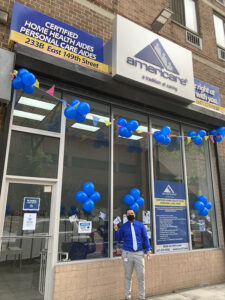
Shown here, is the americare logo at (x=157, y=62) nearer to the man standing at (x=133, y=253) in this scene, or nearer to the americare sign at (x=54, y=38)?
the americare sign at (x=54, y=38)

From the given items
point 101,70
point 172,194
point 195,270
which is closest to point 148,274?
point 195,270

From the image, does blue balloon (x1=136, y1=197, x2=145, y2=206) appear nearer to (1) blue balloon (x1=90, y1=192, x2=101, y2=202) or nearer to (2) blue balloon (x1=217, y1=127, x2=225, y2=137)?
(1) blue balloon (x1=90, y1=192, x2=101, y2=202)

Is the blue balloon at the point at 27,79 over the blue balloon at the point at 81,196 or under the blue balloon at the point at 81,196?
over

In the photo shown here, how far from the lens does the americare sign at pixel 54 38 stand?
5113 millimetres

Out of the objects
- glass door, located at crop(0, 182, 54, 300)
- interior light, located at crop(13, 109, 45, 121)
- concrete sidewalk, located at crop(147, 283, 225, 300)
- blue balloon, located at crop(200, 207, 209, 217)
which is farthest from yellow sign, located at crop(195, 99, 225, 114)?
glass door, located at crop(0, 182, 54, 300)

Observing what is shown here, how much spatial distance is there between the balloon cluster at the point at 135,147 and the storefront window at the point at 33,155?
204 centimetres

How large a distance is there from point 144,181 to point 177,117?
240 cm

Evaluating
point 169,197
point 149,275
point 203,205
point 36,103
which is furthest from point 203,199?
point 36,103

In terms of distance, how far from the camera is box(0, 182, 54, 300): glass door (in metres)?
4.44

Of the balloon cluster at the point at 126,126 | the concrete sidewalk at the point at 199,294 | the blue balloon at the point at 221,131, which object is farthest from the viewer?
the blue balloon at the point at 221,131

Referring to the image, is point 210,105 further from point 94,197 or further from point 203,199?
point 94,197

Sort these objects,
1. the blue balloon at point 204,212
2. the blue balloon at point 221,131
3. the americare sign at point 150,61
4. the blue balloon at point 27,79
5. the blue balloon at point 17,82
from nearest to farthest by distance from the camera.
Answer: the blue balloon at point 27,79
the blue balloon at point 17,82
the americare sign at point 150,61
the blue balloon at point 204,212
the blue balloon at point 221,131

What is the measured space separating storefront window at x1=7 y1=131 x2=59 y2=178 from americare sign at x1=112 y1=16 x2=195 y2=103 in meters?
2.30

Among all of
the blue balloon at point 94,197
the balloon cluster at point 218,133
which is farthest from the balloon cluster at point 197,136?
the blue balloon at point 94,197
